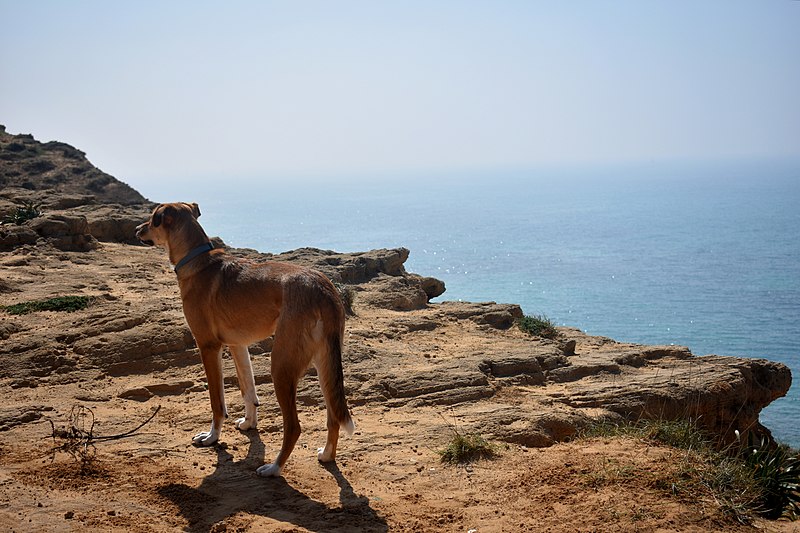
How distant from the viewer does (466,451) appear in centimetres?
661

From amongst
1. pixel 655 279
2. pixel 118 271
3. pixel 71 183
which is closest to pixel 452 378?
pixel 118 271

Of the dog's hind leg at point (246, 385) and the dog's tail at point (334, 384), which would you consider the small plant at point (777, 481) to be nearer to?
the dog's tail at point (334, 384)

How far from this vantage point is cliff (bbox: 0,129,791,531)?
20.2ft

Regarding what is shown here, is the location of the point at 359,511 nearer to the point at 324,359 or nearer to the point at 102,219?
the point at 324,359

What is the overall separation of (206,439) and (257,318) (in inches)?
57.4

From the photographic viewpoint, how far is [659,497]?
549cm

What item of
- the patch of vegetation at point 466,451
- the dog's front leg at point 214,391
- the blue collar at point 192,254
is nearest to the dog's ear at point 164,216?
the blue collar at point 192,254

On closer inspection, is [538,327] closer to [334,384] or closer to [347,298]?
[347,298]

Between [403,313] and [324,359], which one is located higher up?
[324,359]

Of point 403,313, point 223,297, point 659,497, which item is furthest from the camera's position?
point 403,313

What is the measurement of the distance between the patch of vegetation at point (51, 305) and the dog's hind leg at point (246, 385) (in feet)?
16.1

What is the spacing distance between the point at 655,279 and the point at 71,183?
46.9m

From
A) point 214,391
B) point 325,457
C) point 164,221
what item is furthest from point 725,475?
point 164,221

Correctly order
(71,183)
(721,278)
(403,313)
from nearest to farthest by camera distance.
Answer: (403,313), (71,183), (721,278)
